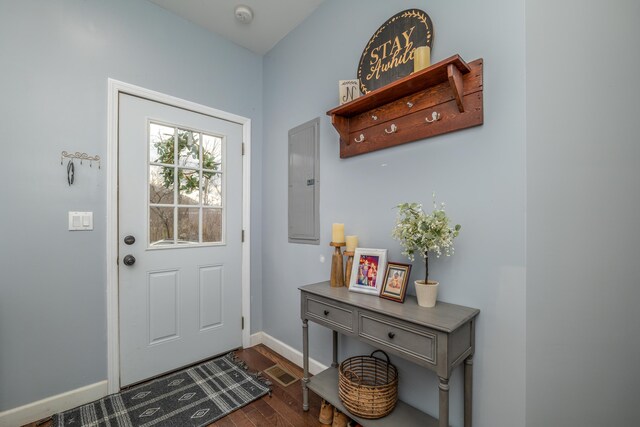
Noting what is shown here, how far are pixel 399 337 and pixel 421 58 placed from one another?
4.33 ft

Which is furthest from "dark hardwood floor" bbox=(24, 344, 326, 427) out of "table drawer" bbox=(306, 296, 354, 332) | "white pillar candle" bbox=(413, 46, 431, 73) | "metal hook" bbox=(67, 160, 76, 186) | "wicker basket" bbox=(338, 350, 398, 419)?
Result: "white pillar candle" bbox=(413, 46, 431, 73)

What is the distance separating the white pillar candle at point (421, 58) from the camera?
139 centimetres

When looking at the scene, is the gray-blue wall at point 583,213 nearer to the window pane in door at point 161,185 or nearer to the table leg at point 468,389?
the table leg at point 468,389

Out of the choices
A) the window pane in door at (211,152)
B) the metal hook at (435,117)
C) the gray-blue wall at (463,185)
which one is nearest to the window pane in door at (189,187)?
the window pane in door at (211,152)

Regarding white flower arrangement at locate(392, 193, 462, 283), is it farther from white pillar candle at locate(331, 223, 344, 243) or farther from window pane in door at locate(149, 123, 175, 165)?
window pane in door at locate(149, 123, 175, 165)

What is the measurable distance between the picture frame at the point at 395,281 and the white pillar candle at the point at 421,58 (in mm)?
986

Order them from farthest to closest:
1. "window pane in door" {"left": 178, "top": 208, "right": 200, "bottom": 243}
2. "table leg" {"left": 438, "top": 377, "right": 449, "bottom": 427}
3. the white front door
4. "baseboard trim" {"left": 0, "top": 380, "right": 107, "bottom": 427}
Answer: "window pane in door" {"left": 178, "top": 208, "right": 200, "bottom": 243} < the white front door < "baseboard trim" {"left": 0, "top": 380, "right": 107, "bottom": 427} < "table leg" {"left": 438, "top": 377, "right": 449, "bottom": 427}

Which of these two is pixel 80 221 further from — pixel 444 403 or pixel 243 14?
pixel 444 403

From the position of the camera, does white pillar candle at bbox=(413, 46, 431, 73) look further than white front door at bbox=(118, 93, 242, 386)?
No

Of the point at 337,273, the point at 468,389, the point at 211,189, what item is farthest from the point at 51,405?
the point at 468,389

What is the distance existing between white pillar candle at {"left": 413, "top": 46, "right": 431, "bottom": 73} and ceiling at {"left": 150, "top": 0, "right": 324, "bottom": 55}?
1205 mm

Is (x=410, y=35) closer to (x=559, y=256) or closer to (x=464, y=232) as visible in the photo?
(x=464, y=232)

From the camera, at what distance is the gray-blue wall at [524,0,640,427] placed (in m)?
1.22

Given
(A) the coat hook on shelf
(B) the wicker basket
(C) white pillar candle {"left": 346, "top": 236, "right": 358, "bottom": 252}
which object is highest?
(A) the coat hook on shelf
